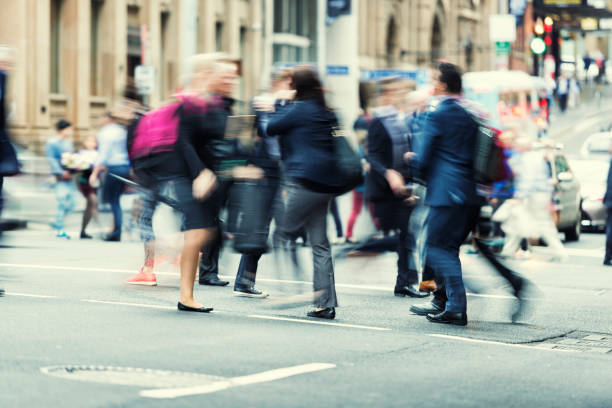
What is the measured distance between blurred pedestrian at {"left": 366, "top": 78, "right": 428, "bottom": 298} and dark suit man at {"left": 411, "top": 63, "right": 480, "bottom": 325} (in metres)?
1.66

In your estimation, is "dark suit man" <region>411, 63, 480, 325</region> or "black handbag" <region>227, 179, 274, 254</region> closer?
"dark suit man" <region>411, 63, 480, 325</region>

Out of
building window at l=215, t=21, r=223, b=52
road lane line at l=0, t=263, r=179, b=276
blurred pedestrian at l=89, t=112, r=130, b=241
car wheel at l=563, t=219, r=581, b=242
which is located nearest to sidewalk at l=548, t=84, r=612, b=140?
building window at l=215, t=21, r=223, b=52

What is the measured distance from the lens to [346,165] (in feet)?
31.5

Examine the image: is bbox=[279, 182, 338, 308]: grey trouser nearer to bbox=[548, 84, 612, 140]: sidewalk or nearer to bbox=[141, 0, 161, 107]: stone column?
bbox=[141, 0, 161, 107]: stone column

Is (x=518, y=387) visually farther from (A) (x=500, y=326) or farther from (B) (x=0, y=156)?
(B) (x=0, y=156)

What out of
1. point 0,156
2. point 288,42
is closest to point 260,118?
point 0,156

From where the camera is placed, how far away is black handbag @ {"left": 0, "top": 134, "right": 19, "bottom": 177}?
34.4ft

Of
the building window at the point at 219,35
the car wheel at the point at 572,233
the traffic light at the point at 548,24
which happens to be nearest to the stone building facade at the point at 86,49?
the building window at the point at 219,35

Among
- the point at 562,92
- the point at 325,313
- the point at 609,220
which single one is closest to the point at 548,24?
the point at 609,220

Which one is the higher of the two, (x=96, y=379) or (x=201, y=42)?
(x=201, y=42)

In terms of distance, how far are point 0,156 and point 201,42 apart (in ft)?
96.1

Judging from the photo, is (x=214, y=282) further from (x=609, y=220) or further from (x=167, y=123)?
(x=609, y=220)

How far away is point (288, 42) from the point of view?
4703 centimetres

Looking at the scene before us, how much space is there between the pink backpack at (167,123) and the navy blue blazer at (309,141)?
0.57 m
